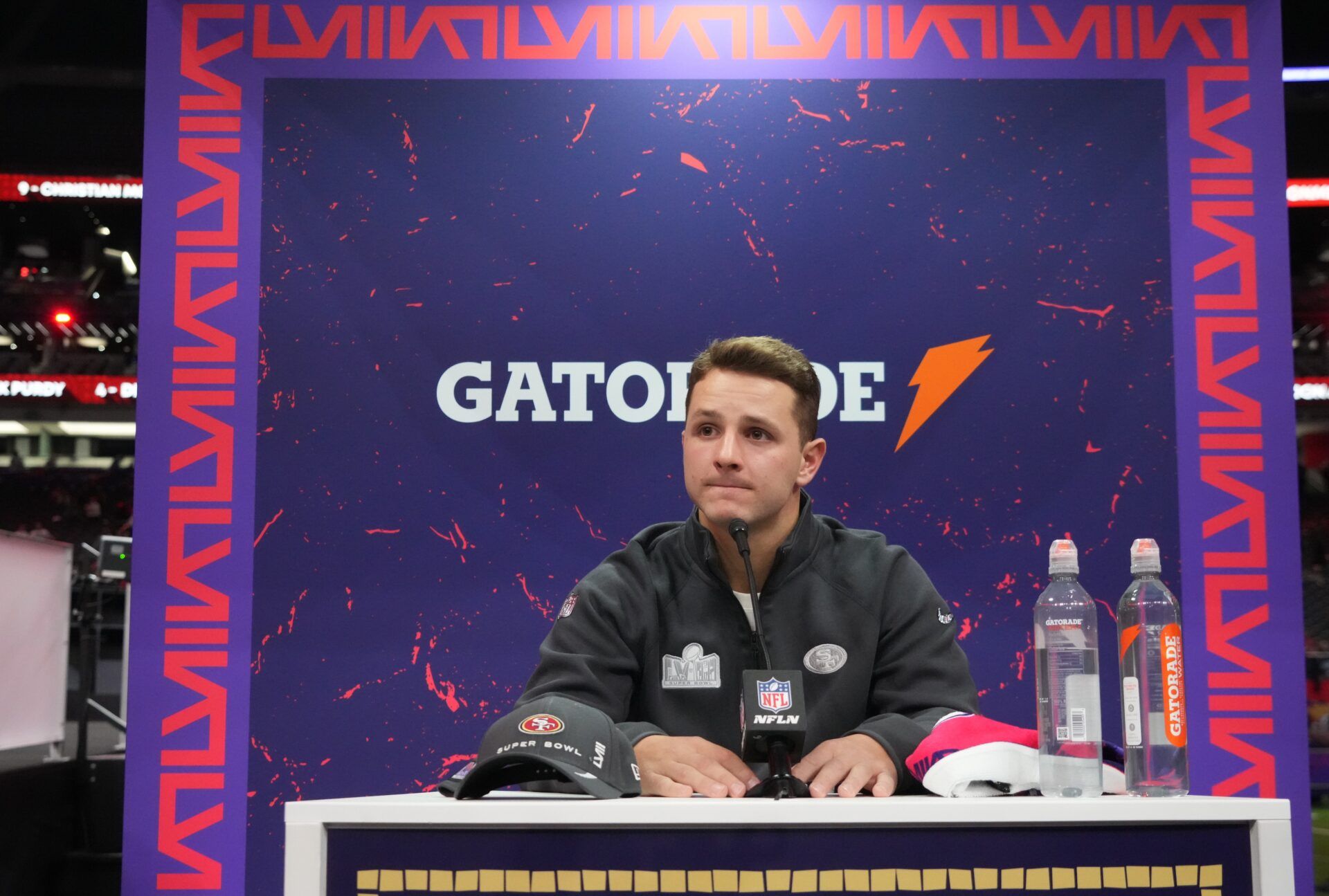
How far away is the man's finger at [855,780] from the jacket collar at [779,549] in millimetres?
539

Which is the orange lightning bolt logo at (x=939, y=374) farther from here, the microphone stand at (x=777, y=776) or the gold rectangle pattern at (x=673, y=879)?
the gold rectangle pattern at (x=673, y=879)

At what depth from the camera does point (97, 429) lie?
14.9ft

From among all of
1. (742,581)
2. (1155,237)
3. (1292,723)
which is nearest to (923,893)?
(742,581)

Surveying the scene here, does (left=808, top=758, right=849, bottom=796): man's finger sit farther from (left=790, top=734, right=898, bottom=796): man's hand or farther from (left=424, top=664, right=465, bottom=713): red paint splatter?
(left=424, top=664, right=465, bottom=713): red paint splatter

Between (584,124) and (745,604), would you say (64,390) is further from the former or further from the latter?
(745,604)

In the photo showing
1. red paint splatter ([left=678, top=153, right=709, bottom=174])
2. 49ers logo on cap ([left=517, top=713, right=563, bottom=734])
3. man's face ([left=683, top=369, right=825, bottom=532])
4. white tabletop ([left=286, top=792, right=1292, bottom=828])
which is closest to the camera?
white tabletop ([left=286, top=792, right=1292, bottom=828])

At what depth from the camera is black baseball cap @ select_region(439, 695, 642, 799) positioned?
1140 millimetres

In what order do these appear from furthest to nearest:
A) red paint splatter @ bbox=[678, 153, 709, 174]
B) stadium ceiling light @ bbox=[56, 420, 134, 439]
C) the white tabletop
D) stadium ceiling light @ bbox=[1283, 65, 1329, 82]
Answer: stadium ceiling light @ bbox=[56, 420, 134, 439]
stadium ceiling light @ bbox=[1283, 65, 1329, 82]
red paint splatter @ bbox=[678, 153, 709, 174]
the white tabletop

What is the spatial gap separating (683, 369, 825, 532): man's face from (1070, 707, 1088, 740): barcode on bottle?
0.59 m

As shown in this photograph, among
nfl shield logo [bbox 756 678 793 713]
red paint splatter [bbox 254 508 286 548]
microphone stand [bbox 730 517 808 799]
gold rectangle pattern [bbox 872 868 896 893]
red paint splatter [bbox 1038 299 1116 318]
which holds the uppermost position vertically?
red paint splatter [bbox 1038 299 1116 318]

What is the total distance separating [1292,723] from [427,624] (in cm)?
195

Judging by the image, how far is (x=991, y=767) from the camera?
1203 mm

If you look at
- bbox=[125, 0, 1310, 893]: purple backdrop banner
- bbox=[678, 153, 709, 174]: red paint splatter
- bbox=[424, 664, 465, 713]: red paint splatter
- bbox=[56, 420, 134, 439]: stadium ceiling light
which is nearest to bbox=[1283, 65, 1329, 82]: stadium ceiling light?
bbox=[125, 0, 1310, 893]: purple backdrop banner

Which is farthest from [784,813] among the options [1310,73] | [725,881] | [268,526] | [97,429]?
[97,429]
